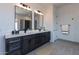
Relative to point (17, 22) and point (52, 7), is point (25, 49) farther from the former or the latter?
point (52, 7)

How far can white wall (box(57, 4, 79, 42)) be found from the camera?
7926mm

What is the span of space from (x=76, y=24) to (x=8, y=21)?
4.64m

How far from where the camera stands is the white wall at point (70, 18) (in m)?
7.93

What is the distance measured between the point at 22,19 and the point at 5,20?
3.48 feet

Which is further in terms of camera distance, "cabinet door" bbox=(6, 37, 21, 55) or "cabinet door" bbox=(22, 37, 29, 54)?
"cabinet door" bbox=(22, 37, 29, 54)

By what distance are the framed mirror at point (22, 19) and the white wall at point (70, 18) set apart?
2.98 m

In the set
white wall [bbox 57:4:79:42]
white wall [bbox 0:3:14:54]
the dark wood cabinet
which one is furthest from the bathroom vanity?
white wall [bbox 57:4:79:42]

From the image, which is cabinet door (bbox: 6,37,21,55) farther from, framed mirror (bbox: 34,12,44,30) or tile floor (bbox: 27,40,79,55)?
framed mirror (bbox: 34,12,44,30)

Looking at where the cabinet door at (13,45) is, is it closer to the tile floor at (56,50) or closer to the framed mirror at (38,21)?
the tile floor at (56,50)

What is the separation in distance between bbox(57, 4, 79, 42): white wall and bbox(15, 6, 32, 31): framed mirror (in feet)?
9.76

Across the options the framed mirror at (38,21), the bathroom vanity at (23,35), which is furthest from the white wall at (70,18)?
the bathroom vanity at (23,35)

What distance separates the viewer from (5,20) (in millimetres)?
4348

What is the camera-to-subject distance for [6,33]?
174 inches
